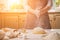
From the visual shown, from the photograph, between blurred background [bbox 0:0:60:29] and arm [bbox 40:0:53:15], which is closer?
arm [bbox 40:0:53:15]

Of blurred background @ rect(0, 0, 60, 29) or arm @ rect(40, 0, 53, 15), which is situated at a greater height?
arm @ rect(40, 0, 53, 15)

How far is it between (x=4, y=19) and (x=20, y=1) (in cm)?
45

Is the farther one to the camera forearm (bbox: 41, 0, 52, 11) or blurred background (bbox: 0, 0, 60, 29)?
blurred background (bbox: 0, 0, 60, 29)

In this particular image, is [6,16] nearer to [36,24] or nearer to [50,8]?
[36,24]

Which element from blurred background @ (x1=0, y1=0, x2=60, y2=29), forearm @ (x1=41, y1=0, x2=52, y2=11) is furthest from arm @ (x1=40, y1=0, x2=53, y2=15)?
blurred background @ (x1=0, y1=0, x2=60, y2=29)

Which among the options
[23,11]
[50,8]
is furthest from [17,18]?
[50,8]

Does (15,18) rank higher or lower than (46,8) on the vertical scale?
lower

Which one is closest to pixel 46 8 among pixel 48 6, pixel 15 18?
pixel 48 6

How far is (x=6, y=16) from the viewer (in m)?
2.81

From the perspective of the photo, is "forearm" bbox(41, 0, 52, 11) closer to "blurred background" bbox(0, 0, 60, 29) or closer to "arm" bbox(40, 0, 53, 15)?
"arm" bbox(40, 0, 53, 15)

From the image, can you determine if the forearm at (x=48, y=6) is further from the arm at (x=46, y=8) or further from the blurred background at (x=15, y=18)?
the blurred background at (x=15, y=18)

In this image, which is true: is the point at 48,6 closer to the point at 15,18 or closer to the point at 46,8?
the point at 46,8

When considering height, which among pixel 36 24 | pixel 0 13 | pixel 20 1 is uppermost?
pixel 20 1

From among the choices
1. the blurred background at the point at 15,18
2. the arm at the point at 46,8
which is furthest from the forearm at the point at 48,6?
the blurred background at the point at 15,18
